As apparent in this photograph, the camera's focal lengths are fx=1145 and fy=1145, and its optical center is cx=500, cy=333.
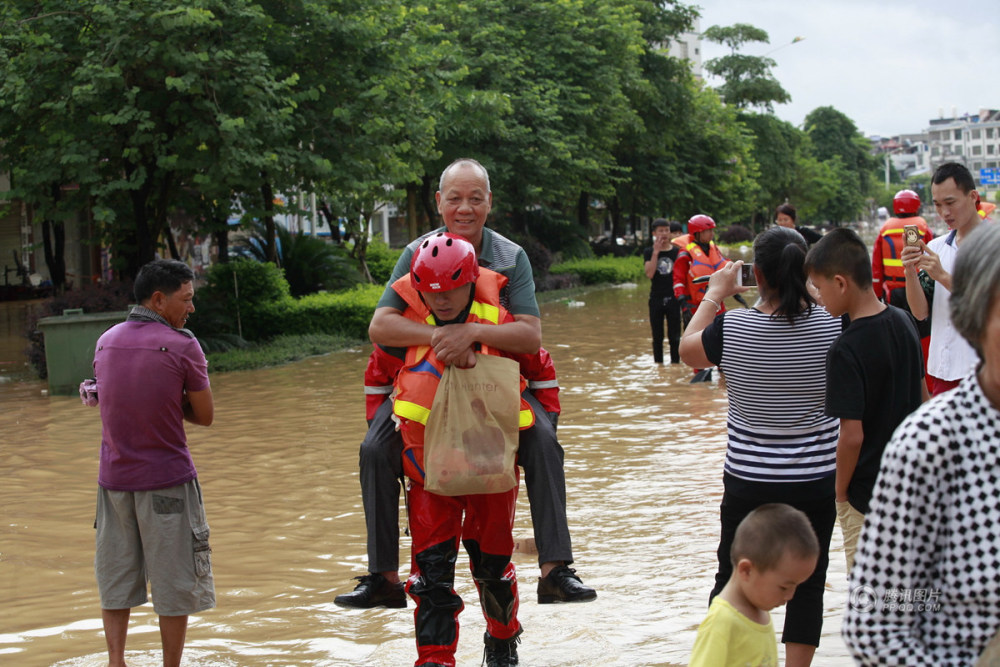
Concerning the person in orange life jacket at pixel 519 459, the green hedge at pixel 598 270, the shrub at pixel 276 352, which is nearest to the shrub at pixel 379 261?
the green hedge at pixel 598 270

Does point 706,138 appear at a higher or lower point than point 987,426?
higher

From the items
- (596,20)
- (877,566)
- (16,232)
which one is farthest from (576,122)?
(877,566)

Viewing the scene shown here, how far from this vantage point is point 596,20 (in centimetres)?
3397

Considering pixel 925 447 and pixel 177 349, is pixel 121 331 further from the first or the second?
pixel 925 447

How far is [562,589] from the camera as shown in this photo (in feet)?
14.8

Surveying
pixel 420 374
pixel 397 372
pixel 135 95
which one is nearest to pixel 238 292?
pixel 135 95

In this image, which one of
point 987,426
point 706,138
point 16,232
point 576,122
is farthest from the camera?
point 706,138

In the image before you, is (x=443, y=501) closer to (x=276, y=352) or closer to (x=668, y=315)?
(x=668, y=315)

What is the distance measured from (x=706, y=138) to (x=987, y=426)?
153ft

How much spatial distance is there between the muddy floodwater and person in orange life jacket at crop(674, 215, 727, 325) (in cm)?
117

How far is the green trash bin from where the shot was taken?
14711mm

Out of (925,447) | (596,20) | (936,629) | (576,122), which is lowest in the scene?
(936,629)

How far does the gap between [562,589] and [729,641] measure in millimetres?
1557

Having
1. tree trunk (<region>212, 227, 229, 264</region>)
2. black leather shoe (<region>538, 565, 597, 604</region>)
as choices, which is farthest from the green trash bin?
black leather shoe (<region>538, 565, 597, 604</region>)
